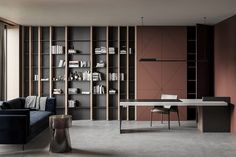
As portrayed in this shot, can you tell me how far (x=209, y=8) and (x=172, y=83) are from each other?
312 cm

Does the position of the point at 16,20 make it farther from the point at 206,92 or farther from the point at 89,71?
the point at 206,92

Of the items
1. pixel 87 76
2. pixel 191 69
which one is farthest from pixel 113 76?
pixel 191 69

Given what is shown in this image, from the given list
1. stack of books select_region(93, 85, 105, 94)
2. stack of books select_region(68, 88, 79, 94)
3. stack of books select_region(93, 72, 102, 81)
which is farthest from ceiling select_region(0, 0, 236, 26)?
stack of books select_region(68, 88, 79, 94)

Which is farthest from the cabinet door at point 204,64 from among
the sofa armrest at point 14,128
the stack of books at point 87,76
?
the sofa armrest at point 14,128

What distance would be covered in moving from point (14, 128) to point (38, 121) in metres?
1.07

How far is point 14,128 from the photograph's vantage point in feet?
19.2

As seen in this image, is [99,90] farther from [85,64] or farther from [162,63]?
[162,63]

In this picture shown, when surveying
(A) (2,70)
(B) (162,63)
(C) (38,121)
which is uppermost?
(B) (162,63)

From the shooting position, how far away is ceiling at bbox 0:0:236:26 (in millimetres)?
6230

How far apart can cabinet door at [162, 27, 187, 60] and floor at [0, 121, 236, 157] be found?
2.08 meters

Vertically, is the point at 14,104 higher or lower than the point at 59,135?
higher

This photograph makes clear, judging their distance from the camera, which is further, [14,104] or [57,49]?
[57,49]

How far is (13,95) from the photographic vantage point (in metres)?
9.33

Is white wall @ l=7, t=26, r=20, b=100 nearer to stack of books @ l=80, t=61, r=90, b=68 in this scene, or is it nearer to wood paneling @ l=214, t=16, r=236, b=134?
stack of books @ l=80, t=61, r=90, b=68
